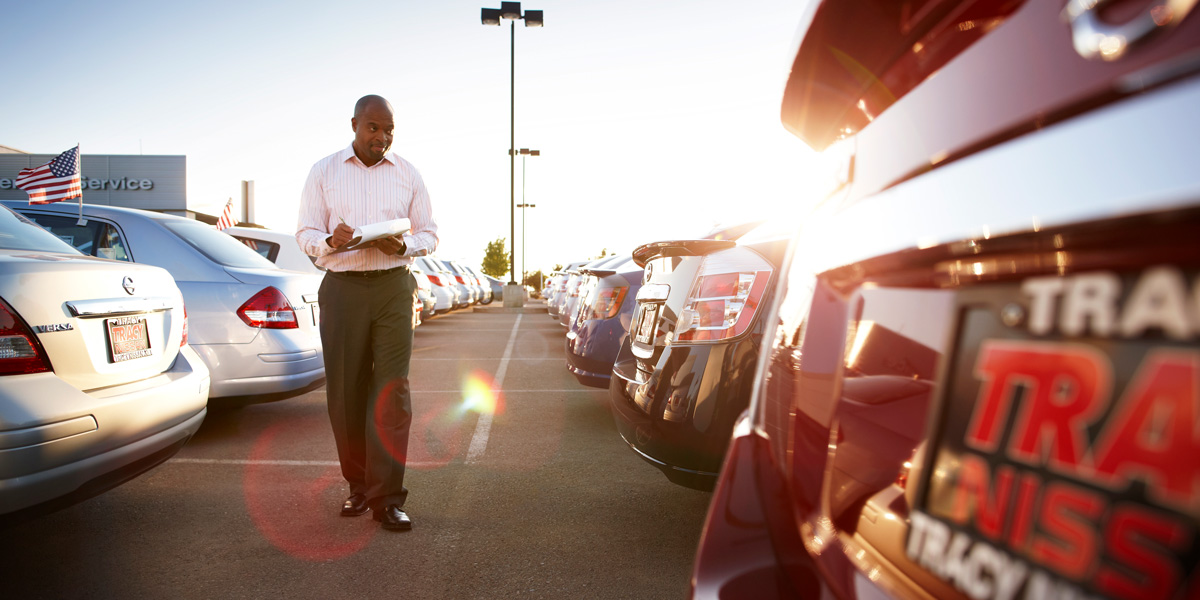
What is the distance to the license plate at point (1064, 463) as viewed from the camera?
0.49 m

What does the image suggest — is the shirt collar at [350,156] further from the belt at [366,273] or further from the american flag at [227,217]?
the american flag at [227,217]

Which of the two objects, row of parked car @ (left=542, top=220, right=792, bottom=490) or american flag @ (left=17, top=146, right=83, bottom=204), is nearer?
row of parked car @ (left=542, top=220, right=792, bottom=490)

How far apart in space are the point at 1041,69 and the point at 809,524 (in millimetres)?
624

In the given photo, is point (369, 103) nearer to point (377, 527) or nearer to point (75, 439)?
point (75, 439)

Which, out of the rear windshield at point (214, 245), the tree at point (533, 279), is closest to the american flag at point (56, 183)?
the rear windshield at point (214, 245)

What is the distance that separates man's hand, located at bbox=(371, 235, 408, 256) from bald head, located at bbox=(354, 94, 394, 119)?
0.66m

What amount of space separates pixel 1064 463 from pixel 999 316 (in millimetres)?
137

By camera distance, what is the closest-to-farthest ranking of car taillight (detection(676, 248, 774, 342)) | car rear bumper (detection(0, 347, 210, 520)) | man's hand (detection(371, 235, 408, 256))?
car rear bumper (detection(0, 347, 210, 520))
car taillight (detection(676, 248, 774, 342))
man's hand (detection(371, 235, 408, 256))

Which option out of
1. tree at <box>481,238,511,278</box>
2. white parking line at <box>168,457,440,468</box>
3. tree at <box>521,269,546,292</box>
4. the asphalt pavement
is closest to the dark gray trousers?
the asphalt pavement

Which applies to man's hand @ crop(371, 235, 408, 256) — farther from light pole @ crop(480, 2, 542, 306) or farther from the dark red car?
light pole @ crop(480, 2, 542, 306)

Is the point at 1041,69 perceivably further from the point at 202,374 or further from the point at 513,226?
the point at 513,226

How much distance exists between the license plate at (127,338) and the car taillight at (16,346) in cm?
38

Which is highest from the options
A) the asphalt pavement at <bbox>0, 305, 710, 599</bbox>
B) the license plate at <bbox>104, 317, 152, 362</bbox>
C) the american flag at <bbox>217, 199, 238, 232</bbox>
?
the american flag at <bbox>217, 199, 238, 232</bbox>

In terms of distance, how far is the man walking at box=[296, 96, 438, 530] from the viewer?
10.8 feet
